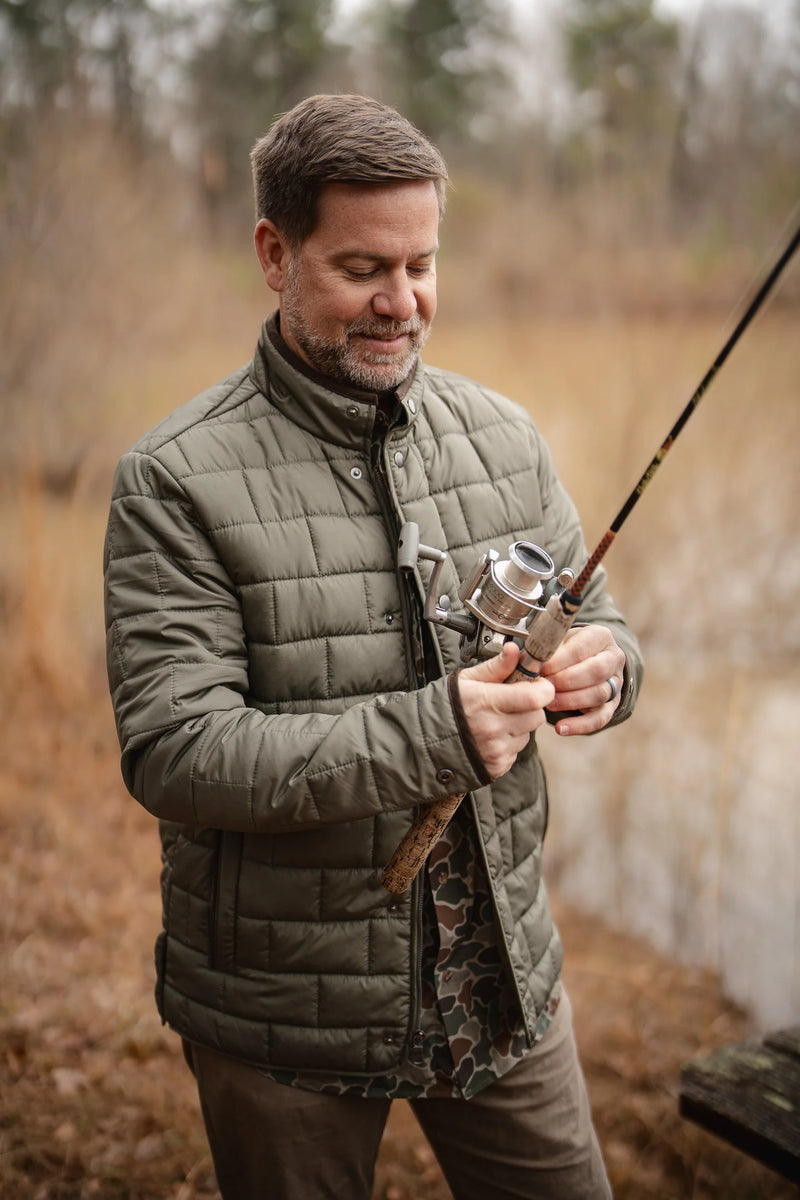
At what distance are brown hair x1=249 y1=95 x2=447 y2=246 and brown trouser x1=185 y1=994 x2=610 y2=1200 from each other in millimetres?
1437

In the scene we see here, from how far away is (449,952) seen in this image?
1710 mm

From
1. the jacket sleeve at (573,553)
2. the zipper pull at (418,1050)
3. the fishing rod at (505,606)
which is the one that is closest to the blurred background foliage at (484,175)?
the jacket sleeve at (573,553)

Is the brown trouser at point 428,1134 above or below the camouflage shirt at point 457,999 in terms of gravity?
below

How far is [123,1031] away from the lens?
10.8 ft

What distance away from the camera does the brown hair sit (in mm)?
1563

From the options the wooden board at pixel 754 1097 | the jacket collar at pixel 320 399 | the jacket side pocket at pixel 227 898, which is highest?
the jacket collar at pixel 320 399

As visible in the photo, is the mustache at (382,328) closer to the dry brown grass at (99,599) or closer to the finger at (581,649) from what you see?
the finger at (581,649)

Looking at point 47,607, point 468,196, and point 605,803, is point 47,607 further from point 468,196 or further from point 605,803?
point 468,196

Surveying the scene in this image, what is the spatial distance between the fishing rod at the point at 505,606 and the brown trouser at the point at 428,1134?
449 millimetres

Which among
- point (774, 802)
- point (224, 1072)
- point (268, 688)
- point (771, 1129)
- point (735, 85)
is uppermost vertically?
point (735, 85)

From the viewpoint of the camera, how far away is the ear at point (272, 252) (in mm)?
1708

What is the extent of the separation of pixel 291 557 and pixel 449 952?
727mm

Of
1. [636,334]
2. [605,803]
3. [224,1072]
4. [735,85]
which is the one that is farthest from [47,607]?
[735,85]

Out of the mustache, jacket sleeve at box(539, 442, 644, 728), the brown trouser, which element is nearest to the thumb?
jacket sleeve at box(539, 442, 644, 728)
